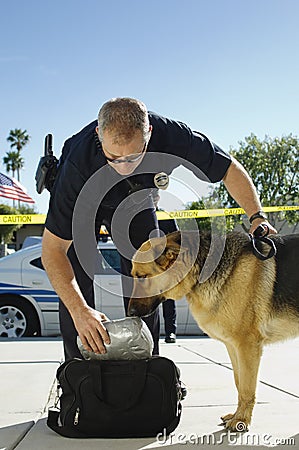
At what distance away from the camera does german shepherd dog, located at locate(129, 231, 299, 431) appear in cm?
351

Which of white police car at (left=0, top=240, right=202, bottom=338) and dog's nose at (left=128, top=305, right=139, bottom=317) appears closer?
dog's nose at (left=128, top=305, right=139, bottom=317)

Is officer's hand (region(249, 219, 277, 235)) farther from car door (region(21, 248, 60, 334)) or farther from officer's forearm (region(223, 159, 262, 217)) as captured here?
car door (region(21, 248, 60, 334))

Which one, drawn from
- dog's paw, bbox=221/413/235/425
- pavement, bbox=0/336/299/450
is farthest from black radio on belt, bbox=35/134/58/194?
dog's paw, bbox=221/413/235/425

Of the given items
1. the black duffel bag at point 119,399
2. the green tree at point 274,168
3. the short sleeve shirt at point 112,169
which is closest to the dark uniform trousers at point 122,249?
the short sleeve shirt at point 112,169

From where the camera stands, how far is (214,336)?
12.1 feet

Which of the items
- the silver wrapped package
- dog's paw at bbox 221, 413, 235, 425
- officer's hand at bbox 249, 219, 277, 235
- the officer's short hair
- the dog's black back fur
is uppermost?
the officer's short hair

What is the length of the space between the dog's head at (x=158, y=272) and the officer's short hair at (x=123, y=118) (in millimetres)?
748

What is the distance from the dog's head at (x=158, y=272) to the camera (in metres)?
3.58

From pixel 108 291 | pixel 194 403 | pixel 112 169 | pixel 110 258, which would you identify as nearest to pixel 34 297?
pixel 108 291

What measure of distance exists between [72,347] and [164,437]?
1.01m

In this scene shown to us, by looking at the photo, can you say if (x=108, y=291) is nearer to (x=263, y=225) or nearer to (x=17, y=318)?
(x=17, y=318)

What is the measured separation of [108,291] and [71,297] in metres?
6.07

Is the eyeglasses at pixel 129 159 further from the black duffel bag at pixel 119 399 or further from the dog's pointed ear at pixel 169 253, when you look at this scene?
the black duffel bag at pixel 119 399

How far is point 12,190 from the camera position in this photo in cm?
1420
